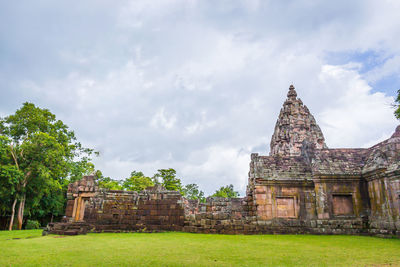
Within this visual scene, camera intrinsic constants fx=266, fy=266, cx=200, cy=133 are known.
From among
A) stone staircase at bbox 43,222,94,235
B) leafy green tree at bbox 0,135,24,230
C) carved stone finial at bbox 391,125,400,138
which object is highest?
carved stone finial at bbox 391,125,400,138

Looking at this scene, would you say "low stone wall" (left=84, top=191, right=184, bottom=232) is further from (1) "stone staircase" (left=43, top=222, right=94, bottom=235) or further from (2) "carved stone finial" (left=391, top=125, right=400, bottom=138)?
(2) "carved stone finial" (left=391, top=125, right=400, bottom=138)

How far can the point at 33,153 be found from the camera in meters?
21.6

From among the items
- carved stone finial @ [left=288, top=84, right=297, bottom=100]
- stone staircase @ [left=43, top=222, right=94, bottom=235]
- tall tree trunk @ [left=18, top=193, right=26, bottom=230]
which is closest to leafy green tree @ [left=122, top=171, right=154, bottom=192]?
tall tree trunk @ [left=18, top=193, right=26, bottom=230]

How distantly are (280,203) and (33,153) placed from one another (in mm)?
19571

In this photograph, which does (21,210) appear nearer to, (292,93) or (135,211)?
(135,211)

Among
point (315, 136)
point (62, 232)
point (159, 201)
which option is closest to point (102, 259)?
point (62, 232)

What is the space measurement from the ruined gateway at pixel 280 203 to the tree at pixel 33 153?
933cm

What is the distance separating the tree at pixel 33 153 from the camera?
2119 centimetres

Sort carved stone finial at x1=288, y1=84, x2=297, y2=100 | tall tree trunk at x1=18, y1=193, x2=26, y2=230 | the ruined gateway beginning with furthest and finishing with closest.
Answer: carved stone finial at x1=288, y1=84, x2=297, y2=100 → tall tree trunk at x1=18, y1=193, x2=26, y2=230 → the ruined gateway

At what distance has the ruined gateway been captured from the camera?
1177 cm

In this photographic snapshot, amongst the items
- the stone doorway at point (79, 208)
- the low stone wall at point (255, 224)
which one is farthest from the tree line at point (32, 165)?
the low stone wall at point (255, 224)

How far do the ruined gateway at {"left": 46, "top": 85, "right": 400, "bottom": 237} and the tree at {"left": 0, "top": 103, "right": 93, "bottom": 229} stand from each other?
30.6 feet

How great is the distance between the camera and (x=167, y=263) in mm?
5121

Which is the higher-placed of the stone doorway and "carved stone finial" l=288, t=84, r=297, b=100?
"carved stone finial" l=288, t=84, r=297, b=100
